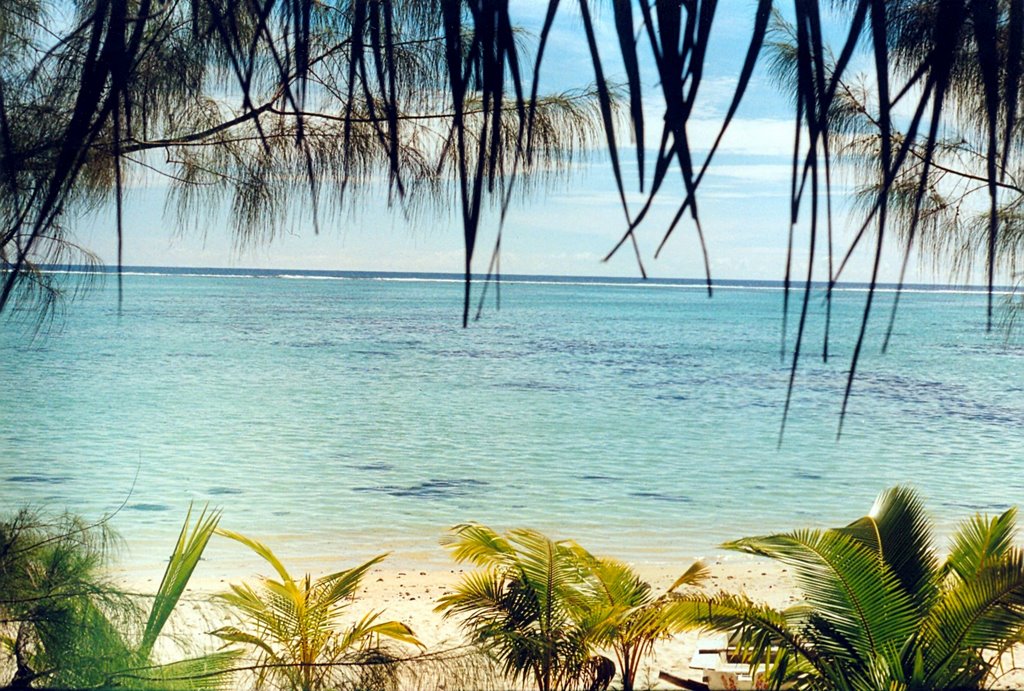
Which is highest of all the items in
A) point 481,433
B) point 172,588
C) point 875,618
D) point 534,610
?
point 172,588

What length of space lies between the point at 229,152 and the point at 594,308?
65.9 meters

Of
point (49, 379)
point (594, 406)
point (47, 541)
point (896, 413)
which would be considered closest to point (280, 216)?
point (47, 541)

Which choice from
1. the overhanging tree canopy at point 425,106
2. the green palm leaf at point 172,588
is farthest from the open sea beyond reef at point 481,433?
the green palm leaf at point 172,588

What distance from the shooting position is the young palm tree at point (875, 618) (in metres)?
4.29

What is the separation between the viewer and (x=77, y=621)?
11.3 ft

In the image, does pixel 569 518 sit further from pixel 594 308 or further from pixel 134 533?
pixel 594 308

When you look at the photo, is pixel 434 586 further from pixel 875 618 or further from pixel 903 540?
pixel 875 618

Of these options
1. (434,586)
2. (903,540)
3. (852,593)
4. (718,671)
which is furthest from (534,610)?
(434,586)

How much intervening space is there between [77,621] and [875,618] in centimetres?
344

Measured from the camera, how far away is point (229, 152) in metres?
4.14

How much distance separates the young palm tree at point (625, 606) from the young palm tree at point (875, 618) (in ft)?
1.60

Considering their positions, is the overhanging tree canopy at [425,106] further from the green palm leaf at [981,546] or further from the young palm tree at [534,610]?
the young palm tree at [534,610]

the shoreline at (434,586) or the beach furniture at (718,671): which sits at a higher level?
the beach furniture at (718,671)

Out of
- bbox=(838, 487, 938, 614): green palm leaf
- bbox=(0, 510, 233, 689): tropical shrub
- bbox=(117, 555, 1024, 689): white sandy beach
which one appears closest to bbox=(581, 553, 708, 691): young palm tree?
bbox=(838, 487, 938, 614): green palm leaf
